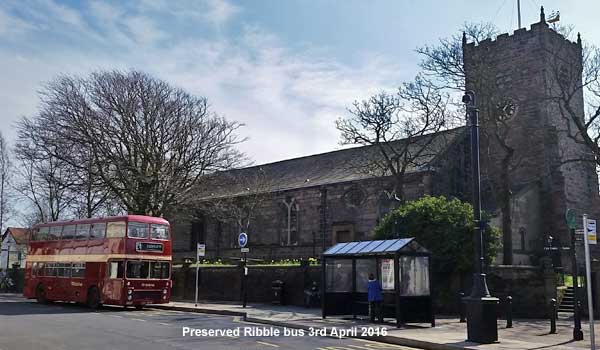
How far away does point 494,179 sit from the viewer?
3647 centimetres

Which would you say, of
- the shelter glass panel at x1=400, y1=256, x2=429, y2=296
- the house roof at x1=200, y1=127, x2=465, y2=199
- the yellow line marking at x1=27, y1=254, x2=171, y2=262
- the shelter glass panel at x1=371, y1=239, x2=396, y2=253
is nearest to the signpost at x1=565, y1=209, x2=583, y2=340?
the shelter glass panel at x1=400, y1=256, x2=429, y2=296

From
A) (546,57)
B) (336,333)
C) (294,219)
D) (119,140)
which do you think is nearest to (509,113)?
(546,57)

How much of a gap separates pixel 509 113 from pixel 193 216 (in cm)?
2209

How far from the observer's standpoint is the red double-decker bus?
22953mm

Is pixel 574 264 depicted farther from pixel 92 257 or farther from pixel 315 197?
pixel 315 197

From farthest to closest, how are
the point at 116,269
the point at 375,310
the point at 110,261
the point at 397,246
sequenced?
the point at 110,261 < the point at 116,269 < the point at 375,310 < the point at 397,246

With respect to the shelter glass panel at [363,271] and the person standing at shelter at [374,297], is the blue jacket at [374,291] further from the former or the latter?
the shelter glass panel at [363,271]

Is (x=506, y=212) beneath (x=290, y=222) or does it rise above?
beneath

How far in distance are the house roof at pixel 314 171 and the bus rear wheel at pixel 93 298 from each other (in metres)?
11.7

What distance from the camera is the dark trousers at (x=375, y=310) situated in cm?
1727

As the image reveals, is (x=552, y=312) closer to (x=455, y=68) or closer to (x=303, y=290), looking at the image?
(x=303, y=290)

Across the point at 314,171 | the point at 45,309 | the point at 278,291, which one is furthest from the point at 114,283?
the point at 314,171

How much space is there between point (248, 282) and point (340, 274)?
30.4 feet

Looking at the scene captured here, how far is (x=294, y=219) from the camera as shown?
142 feet
